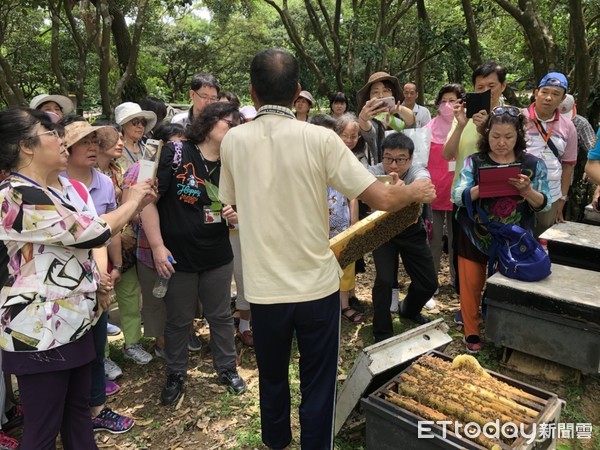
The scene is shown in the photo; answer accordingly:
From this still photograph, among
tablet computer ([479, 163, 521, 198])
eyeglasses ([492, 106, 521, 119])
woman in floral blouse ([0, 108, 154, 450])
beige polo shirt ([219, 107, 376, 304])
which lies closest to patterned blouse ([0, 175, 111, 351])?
woman in floral blouse ([0, 108, 154, 450])

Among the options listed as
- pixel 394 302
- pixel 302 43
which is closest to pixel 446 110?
pixel 394 302

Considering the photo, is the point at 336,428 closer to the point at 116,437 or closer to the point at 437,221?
the point at 116,437

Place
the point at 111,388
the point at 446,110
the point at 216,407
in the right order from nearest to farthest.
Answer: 1. the point at 216,407
2. the point at 111,388
3. the point at 446,110

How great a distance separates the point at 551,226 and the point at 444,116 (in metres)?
1.69

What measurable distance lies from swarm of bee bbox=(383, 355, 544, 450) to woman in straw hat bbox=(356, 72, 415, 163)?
106 inches

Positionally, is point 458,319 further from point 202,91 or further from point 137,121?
point 137,121

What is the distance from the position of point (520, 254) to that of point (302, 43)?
13206 millimetres

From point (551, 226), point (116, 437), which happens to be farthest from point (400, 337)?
point (551, 226)

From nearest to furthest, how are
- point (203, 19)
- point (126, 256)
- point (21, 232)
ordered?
point (21, 232), point (126, 256), point (203, 19)

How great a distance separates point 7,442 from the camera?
3.11m

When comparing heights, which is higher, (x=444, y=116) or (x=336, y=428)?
(x=444, y=116)

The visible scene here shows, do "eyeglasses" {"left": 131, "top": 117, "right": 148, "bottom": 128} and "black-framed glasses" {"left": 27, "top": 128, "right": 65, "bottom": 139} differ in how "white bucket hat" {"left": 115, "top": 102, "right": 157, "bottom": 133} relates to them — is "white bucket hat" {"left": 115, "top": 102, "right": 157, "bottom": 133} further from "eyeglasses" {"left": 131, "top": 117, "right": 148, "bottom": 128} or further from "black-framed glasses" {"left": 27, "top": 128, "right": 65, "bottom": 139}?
"black-framed glasses" {"left": 27, "top": 128, "right": 65, "bottom": 139}

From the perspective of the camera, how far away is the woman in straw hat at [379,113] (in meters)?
4.77

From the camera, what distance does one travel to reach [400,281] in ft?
19.6
